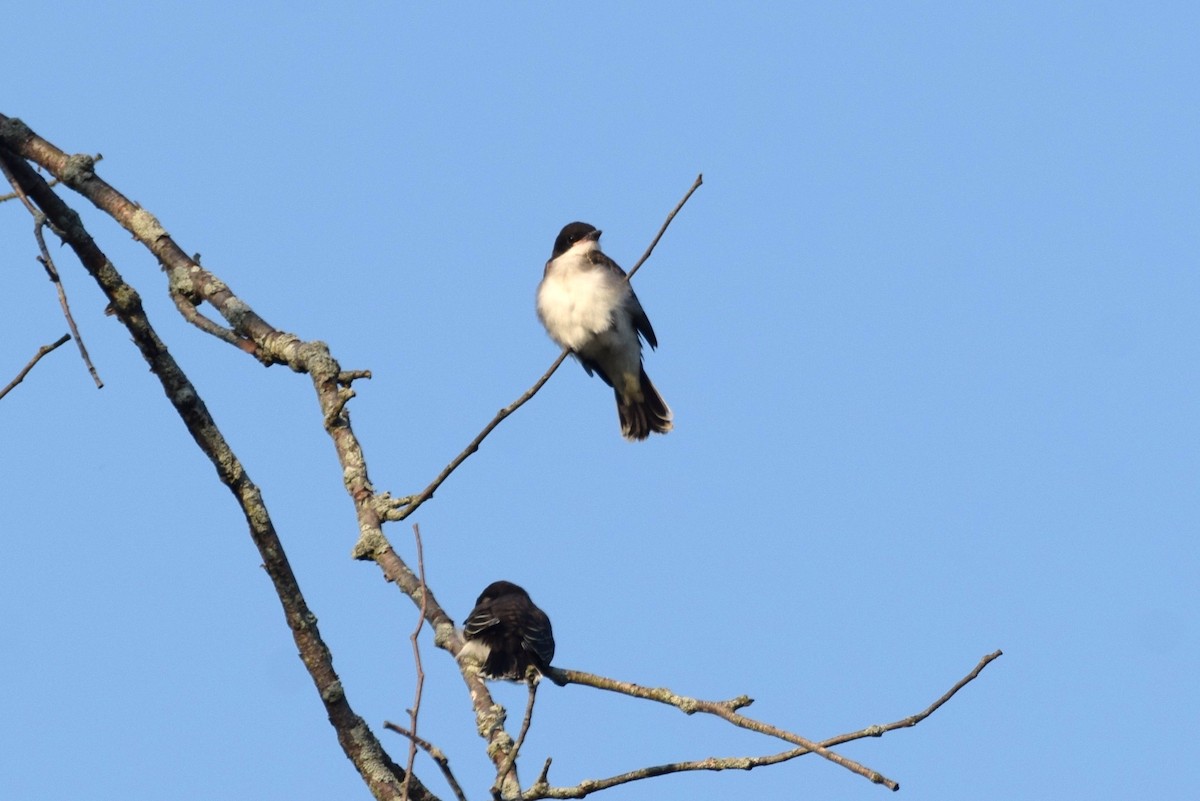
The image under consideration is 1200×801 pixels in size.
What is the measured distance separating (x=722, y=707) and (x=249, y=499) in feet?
4.15

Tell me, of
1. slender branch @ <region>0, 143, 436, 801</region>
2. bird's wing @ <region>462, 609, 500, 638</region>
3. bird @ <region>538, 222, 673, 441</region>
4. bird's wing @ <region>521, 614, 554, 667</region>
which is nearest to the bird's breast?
Result: bird @ <region>538, 222, 673, 441</region>

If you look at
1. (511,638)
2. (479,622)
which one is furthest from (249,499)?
(479,622)

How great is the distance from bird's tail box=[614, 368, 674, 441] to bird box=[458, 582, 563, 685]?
4422 millimetres

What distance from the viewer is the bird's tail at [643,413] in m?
10.6

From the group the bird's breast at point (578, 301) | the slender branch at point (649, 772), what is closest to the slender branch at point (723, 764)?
the slender branch at point (649, 772)

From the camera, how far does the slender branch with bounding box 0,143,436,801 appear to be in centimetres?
363

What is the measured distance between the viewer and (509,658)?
6.00 metres

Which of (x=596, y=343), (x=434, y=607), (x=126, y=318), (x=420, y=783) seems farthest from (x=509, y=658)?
(x=596, y=343)

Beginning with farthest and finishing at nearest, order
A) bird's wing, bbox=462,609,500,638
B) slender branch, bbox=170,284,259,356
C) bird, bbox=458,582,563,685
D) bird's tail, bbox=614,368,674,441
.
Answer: bird's tail, bbox=614,368,674,441 < bird's wing, bbox=462,609,500,638 < bird, bbox=458,582,563,685 < slender branch, bbox=170,284,259,356

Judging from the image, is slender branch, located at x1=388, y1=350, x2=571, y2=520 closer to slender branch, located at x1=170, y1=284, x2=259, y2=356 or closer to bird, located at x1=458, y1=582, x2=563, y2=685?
slender branch, located at x1=170, y1=284, x2=259, y2=356

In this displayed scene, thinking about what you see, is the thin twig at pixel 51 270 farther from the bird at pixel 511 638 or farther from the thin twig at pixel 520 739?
the bird at pixel 511 638

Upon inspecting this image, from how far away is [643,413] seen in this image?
10695mm

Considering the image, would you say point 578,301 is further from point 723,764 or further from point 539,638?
point 723,764

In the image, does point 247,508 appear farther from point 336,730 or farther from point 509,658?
point 509,658
